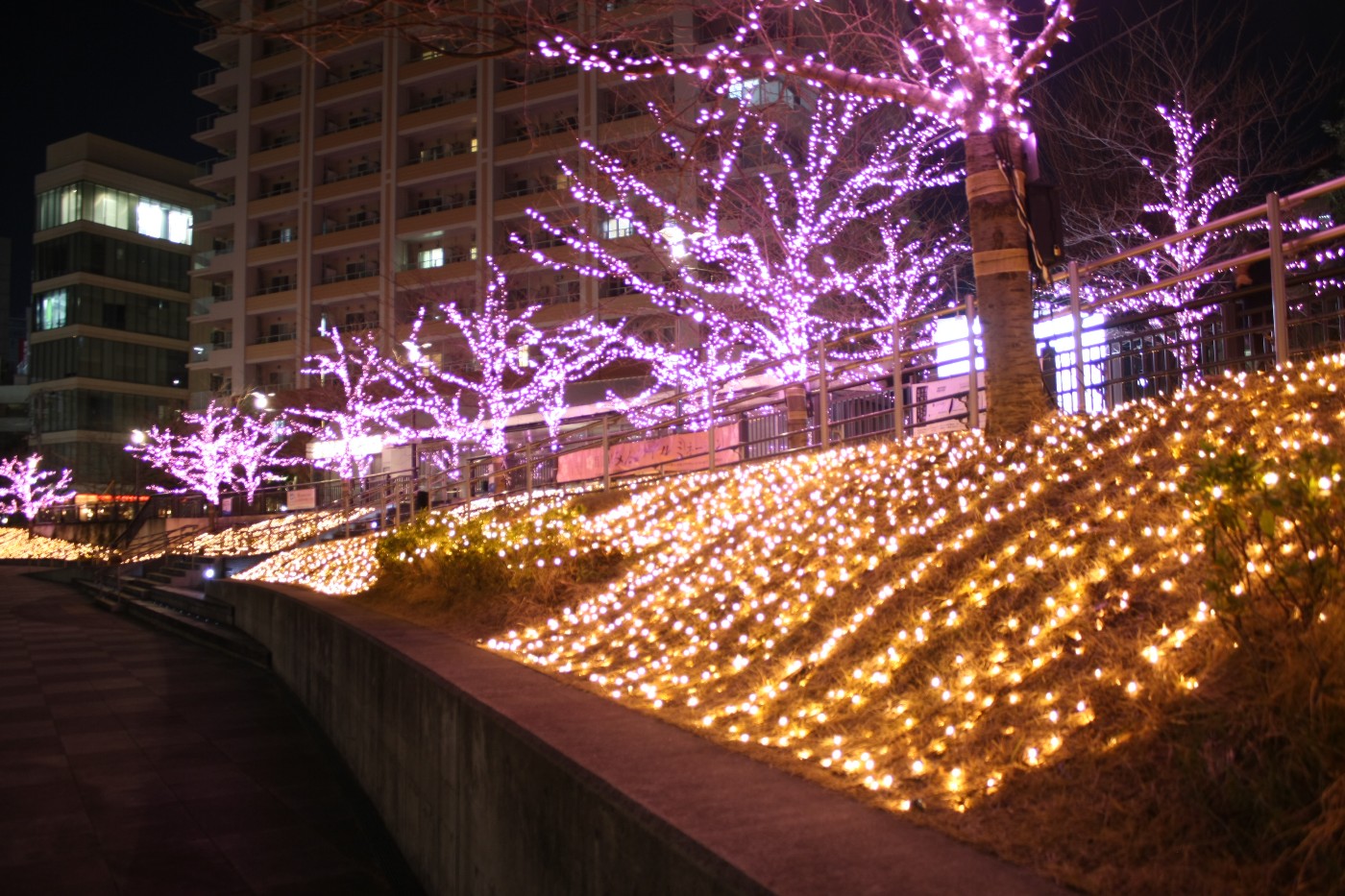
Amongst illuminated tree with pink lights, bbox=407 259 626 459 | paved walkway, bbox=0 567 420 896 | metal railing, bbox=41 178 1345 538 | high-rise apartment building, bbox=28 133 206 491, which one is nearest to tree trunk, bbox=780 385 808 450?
metal railing, bbox=41 178 1345 538

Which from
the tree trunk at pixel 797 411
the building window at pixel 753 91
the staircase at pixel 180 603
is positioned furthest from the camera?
the staircase at pixel 180 603

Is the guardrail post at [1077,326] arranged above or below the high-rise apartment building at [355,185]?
below

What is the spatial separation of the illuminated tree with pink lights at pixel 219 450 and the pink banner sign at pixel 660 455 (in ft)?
92.9

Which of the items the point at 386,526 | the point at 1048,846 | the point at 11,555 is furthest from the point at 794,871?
the point at 11,555

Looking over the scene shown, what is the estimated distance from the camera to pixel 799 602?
19.5 feet

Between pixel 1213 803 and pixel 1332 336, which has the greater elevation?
pixel 1332 336

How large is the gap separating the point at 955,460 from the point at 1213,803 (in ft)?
16.0

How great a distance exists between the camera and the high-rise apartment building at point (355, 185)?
4359 cm

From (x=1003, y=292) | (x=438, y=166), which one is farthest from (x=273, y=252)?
(x=1003, y=292)

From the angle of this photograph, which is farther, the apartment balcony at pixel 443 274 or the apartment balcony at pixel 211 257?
the apartment balcony at pixel 211 257

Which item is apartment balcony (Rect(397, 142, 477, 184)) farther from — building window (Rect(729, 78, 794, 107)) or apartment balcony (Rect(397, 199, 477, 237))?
building window (Rect(729, 78, 794, 107))

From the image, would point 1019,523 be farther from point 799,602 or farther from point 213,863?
point 213,863

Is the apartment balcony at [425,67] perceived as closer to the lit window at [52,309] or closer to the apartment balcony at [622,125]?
the apartment balcony at [622,125]

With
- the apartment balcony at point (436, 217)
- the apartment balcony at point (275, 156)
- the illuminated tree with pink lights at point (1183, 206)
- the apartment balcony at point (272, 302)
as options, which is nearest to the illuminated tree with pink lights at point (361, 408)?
the apartment balcony at point (436, 217)
